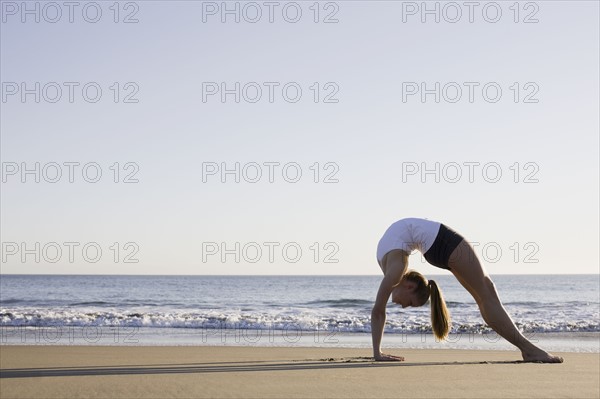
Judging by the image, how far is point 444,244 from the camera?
193 inches

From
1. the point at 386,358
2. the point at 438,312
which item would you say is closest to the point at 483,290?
the point at 438,312

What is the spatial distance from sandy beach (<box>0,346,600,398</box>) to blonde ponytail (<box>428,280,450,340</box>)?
1.25 ft

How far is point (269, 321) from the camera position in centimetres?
1223

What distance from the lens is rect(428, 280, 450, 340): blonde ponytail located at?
4.93 metres

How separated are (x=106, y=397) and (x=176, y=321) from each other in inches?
357

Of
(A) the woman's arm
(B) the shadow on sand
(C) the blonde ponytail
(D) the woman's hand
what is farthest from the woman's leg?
(D) the woman's hand

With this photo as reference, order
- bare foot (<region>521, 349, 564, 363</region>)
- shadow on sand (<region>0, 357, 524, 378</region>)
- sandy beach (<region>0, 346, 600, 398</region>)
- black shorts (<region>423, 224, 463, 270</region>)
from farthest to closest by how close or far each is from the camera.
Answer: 1. black shorts (<region>423, 224, 463, 270</region>)
2. bare foot (<region>521, 349, 564, 363</region>)
3. shadow on sand (<region>0, 357, 524, 378</region>)
4. sandy beach (<region>0, 346, 600, 398</region>)

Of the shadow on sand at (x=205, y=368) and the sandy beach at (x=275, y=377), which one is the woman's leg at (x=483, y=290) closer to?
the sandy beach at (x=275, y=377)

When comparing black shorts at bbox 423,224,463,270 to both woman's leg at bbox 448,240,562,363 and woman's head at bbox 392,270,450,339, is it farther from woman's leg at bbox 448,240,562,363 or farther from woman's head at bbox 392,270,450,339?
woman's head at bbox 392,270,450,339

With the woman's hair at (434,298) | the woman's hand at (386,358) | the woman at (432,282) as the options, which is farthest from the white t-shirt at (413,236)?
the woman's hand at (386,358)

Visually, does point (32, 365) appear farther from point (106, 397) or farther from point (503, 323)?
point (503, 323)

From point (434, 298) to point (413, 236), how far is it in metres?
0.47

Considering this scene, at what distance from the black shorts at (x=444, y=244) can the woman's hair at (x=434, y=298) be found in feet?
0.57

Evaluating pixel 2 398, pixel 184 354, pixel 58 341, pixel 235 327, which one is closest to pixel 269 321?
pixel 235 327
